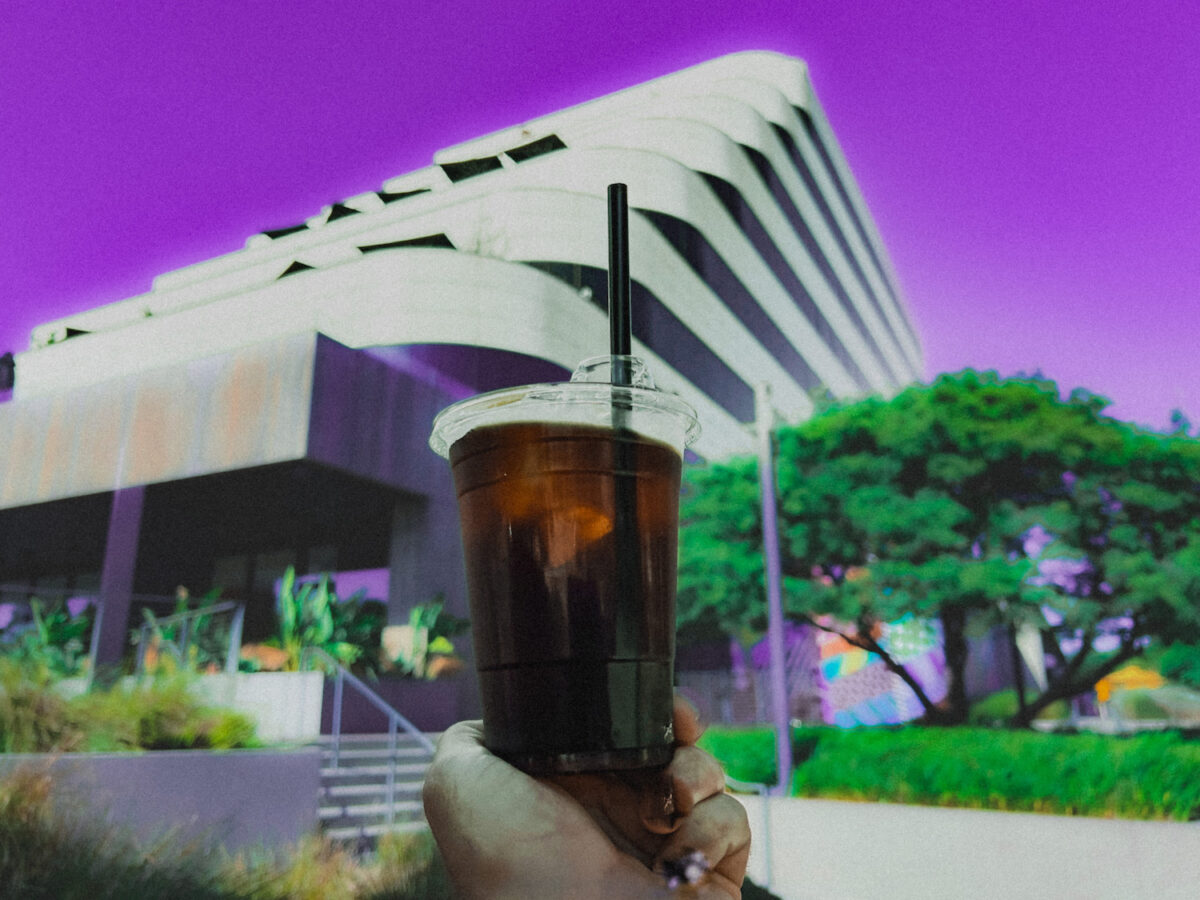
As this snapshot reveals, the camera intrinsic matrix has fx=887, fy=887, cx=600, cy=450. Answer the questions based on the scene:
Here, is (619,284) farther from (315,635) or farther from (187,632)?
(187,632)

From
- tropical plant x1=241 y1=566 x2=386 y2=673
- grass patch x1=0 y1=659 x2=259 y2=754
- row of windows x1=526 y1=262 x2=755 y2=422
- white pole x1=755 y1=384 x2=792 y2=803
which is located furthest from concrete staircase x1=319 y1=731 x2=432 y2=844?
row of windows x1=526 y1=262 x2=755 y2=422

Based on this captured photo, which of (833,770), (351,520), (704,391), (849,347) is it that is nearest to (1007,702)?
(704,391)

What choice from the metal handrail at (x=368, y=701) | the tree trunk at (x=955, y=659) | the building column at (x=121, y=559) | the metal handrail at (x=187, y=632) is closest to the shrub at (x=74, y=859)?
the metal handrail at (x=368, y=701)

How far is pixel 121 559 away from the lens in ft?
51.9

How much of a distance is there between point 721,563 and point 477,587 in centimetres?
1482

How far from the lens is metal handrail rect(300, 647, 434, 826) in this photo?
31.9ft

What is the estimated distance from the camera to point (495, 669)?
1.24m

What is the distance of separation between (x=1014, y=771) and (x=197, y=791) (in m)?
9.12

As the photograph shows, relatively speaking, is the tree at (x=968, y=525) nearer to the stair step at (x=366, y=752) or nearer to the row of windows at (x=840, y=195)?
the stair step at (x=366, y=752)

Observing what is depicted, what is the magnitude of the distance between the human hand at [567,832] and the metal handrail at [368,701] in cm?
870

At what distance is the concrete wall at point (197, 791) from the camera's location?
6.41 metres

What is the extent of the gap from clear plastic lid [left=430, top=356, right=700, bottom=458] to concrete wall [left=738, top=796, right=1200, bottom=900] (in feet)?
31.3

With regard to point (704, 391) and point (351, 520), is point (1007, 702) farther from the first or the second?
point (351, 520)

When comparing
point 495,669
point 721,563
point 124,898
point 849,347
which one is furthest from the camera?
point 849,347
